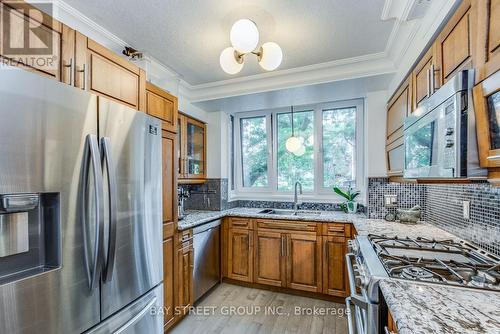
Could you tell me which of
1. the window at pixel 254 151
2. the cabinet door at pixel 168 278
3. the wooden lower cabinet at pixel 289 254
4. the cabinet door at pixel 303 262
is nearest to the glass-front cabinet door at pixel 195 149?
the window at pixel 254 151

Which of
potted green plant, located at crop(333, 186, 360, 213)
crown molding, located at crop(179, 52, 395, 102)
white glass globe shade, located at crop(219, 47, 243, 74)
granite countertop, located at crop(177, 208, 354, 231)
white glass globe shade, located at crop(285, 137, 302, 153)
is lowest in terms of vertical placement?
granite countertop, located at crop(177, 208, 354, 231)

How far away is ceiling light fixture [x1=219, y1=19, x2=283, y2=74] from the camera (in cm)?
140

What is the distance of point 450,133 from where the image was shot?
1075mm

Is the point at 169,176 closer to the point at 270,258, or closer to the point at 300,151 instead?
the point at 270,258

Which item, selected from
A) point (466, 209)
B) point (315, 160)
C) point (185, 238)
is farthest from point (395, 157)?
point (185, 238)

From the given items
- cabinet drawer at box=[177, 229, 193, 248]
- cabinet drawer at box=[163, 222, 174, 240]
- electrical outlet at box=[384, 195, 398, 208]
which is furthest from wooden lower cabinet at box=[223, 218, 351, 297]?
cabinet drawer at box=[163, 222, 174, 240]

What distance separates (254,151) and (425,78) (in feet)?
7.92

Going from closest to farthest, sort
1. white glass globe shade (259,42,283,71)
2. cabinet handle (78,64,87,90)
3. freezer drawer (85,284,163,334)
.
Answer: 1. freezer drawer (85,284,163,334)
2. cabinet handle (78,64,87,90)
3. white glass globe shade (259,42,283,71)

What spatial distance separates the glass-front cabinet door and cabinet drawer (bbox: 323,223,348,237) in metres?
1.72

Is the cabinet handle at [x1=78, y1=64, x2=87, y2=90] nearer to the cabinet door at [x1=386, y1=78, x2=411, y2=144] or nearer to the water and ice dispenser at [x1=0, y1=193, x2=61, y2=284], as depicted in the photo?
the water and ice dispenser at [x1=0, y1=193, x2=61, y2=284]

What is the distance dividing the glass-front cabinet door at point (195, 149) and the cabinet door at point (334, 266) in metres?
1.77

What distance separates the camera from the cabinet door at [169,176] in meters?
2.03

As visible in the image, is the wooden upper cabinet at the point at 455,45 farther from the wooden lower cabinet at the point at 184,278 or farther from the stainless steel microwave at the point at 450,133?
the wooden lower cabinet at the point at 184,278

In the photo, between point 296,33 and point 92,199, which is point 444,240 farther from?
point 92,199
